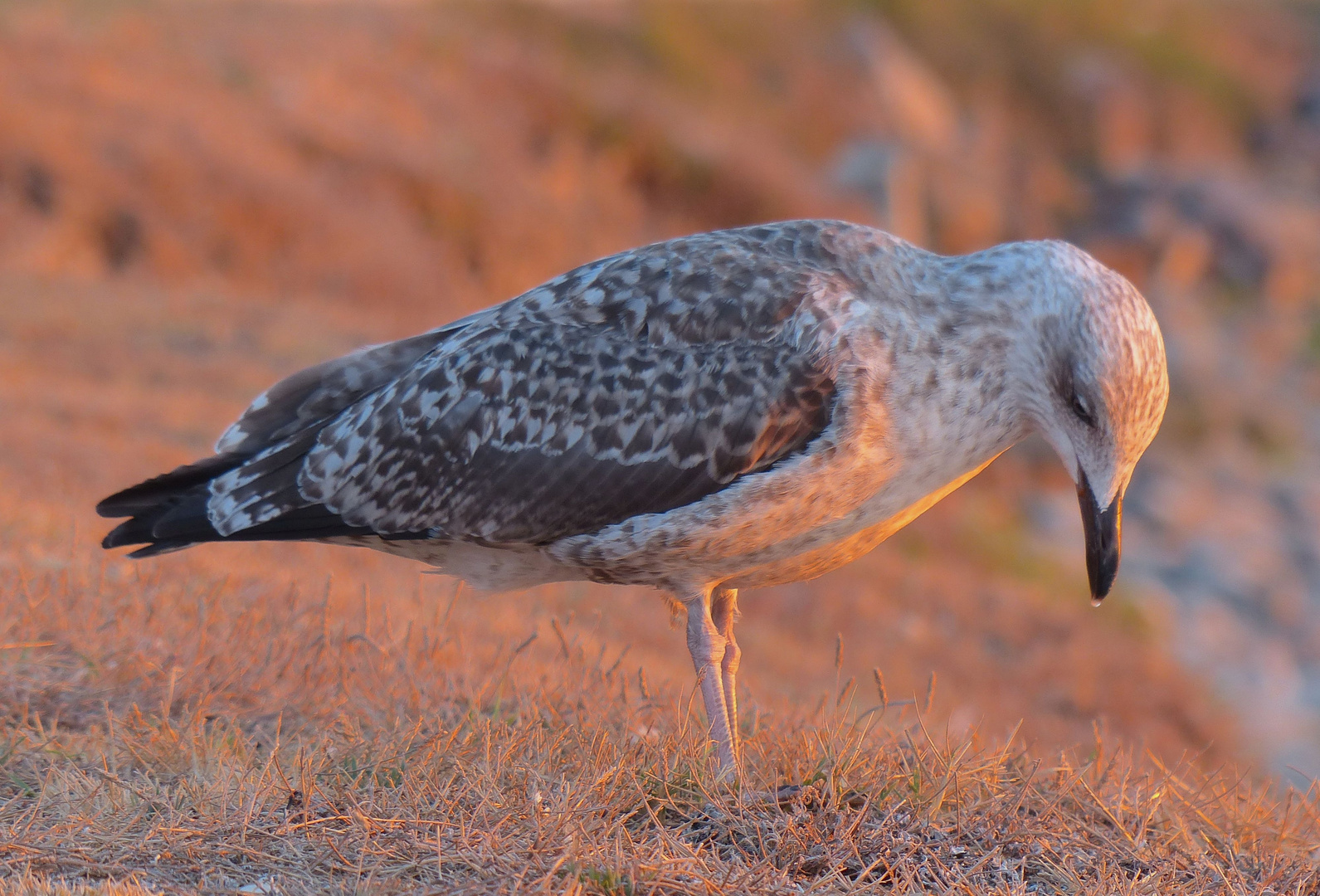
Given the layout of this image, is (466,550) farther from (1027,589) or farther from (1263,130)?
(1263,130)

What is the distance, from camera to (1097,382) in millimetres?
4145

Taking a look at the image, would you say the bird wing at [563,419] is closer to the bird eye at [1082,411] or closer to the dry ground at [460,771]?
the dry ground at [460,771]

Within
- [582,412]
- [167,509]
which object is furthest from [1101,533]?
[167,509]

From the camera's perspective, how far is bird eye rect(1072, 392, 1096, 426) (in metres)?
4.20

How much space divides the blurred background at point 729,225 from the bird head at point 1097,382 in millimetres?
1281

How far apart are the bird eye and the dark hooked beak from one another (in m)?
0.21

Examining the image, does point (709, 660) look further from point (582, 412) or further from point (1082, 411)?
point (1082, 411)

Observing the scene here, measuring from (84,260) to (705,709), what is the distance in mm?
15069

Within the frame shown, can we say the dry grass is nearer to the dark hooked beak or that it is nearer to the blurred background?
the blurred background

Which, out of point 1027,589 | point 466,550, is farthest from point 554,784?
point 1027,589

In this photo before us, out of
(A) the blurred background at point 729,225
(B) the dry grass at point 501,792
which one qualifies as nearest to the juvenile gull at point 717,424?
(B) the dry grass at point 501,792

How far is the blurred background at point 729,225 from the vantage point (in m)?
10.2

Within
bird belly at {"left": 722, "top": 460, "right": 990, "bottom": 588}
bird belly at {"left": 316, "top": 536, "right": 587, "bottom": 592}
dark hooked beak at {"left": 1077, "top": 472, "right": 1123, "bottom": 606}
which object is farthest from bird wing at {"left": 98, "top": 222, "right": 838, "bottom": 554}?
dark hooked beak at {"left": 1077, "top": 472, "right": 1123, "bottom": 606}

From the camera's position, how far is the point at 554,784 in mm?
3852
